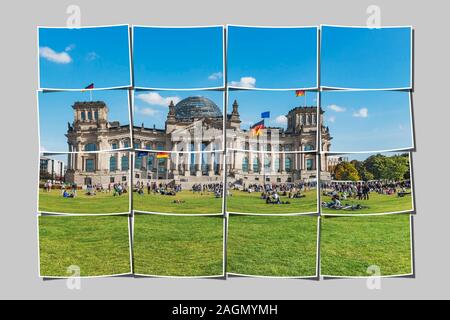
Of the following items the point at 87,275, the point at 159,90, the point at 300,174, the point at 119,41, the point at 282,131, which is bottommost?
the point at 87,275

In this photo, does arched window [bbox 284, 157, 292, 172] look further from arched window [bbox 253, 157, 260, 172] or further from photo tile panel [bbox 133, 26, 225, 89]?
photo tile panel [bbox 133, 26, 225, 89]

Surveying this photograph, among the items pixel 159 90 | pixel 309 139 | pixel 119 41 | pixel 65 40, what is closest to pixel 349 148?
pixel 309 139

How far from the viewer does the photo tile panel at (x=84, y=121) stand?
8.52 meters

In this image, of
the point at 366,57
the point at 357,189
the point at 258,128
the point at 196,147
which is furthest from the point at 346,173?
the point at 196,147

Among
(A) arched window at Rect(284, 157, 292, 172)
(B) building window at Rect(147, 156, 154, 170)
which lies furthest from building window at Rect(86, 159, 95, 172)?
(A) arched window at Rect(284, 157, 292, 172)

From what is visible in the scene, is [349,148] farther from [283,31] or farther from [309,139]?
[283,31]

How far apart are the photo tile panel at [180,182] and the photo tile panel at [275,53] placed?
1.08 metres

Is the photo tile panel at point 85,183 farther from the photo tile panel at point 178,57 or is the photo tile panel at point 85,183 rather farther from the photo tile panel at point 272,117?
the photo tile panel at point 272,117

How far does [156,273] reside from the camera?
862 cm

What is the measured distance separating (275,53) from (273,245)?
2395mm

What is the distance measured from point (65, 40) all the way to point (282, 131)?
9.67 feet

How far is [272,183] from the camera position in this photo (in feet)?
28.3

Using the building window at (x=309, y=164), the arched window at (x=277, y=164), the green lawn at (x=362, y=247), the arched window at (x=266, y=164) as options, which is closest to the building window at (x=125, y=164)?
the arched window at (x=266, y=164)

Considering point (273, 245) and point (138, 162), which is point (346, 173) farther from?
point (138, 162)
